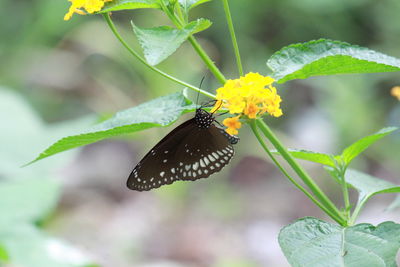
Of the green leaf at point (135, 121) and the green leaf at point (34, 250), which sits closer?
the green leaf at point (135, 121)

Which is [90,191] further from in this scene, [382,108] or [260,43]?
[382,108]

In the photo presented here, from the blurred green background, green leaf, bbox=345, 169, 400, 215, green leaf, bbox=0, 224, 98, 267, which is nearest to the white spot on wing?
green leaf, bbox=345, 169, 400, 215

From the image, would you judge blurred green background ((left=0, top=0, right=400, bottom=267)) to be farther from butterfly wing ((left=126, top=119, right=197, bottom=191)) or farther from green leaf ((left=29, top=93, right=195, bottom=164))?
green leaf ((left=29, top=93, right=195, bottom=164))

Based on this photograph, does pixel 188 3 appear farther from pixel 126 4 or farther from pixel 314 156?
pixel 314 156

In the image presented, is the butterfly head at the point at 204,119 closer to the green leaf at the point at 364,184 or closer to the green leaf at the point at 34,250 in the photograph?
the green leaf at the point at 364,184

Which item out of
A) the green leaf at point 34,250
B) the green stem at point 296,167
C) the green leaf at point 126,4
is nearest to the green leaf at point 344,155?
the green stem at point 296,167

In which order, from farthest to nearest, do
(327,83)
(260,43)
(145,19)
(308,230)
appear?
1. (260,43)
2. (145,19)
3. (327,83)
4. (308,230)

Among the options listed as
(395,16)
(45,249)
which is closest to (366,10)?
(395,16)
